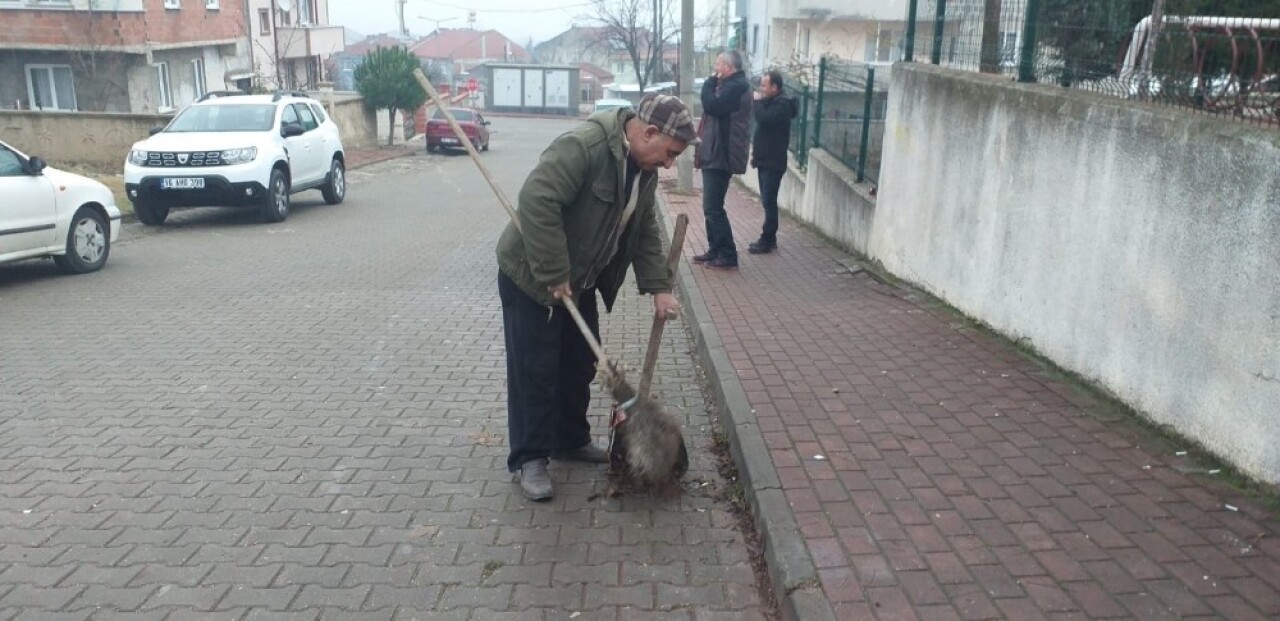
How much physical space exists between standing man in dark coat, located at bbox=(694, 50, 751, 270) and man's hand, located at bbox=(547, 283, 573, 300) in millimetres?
4974

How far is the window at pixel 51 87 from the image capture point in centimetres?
2634

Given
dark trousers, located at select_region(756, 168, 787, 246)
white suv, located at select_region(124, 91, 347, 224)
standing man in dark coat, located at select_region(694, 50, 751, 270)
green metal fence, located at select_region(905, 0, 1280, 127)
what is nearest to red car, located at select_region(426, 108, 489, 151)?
white suv, located at select_region(124, 91, 347, 224)

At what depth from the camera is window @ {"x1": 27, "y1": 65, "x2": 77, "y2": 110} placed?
2634 cm

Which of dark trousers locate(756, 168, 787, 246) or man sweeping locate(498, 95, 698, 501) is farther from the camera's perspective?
dark trousers locate(756, 168, 787, 246)

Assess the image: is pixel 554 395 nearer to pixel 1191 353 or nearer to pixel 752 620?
pixel 752 620

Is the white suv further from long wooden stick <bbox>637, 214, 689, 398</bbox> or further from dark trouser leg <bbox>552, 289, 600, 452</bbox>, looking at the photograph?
long wooden stick <bbox>637, 214, 689, 398</bbox>

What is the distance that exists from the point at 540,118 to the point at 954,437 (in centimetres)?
6280

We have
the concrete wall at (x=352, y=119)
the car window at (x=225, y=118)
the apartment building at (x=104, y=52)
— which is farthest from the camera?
the concrete wall at (x=352, y=119)

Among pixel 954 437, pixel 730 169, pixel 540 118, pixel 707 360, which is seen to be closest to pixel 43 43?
pixel 730 169

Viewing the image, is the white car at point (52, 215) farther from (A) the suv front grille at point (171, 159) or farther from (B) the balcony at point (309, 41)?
(B) the balcony at point (309, 41)

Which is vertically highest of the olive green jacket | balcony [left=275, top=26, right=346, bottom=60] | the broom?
balcony [left=275, top=26, right=346, bottom=60]

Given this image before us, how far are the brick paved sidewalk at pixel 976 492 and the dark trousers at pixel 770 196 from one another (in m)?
3.07

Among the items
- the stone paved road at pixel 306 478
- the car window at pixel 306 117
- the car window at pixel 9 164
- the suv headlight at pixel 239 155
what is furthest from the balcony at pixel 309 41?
the stone paved road at pixel 306 478

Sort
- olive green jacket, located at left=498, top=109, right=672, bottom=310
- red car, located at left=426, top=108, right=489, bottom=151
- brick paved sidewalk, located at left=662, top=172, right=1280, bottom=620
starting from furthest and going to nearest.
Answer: red car, located at left=426, top=108, right=489, bottom=151 < olive green jacket, located at left=498, top=109, right=672, bottom=310 < brick paved sidewalk, located at left=662, top=172, right=1280, bottom=620
